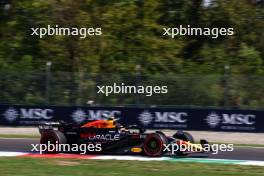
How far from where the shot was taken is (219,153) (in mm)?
14938

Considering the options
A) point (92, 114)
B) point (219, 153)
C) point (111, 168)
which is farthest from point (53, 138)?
point (92, 114)

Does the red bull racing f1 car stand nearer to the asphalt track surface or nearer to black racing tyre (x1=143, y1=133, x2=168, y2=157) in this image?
black racing tyre (x1=143, y1=133, x2=168, y2=157)

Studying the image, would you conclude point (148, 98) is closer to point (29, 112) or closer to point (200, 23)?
point (29, 112)

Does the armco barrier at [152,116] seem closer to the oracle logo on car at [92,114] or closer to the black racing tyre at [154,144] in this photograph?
the oracle logo on car at [92,114]

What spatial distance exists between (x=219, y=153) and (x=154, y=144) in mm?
2072

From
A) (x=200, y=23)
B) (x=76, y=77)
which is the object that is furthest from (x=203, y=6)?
(x=76, y=77)

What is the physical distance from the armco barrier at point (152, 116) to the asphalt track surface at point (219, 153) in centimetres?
405

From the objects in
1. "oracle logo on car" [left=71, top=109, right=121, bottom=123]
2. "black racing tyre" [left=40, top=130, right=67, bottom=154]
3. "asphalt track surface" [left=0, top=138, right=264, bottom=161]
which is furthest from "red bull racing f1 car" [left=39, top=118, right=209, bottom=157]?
"oracle logo on car" [left=71, top=109, right=121, bottom=123]

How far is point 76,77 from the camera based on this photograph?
76.1ft

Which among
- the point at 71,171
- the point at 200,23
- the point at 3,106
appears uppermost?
the point at 200,23

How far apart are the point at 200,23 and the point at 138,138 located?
19.5 m

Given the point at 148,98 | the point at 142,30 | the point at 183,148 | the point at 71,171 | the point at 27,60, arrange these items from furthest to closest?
the point at 142,30, the point at 27,60, the point at 148,98, the point at 183,148, the point at 71,171

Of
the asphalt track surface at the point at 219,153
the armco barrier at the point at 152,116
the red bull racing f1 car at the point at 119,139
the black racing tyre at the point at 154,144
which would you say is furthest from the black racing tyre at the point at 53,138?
the armco barrier at the point at 152,116

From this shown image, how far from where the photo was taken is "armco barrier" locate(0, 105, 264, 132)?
21.6m
